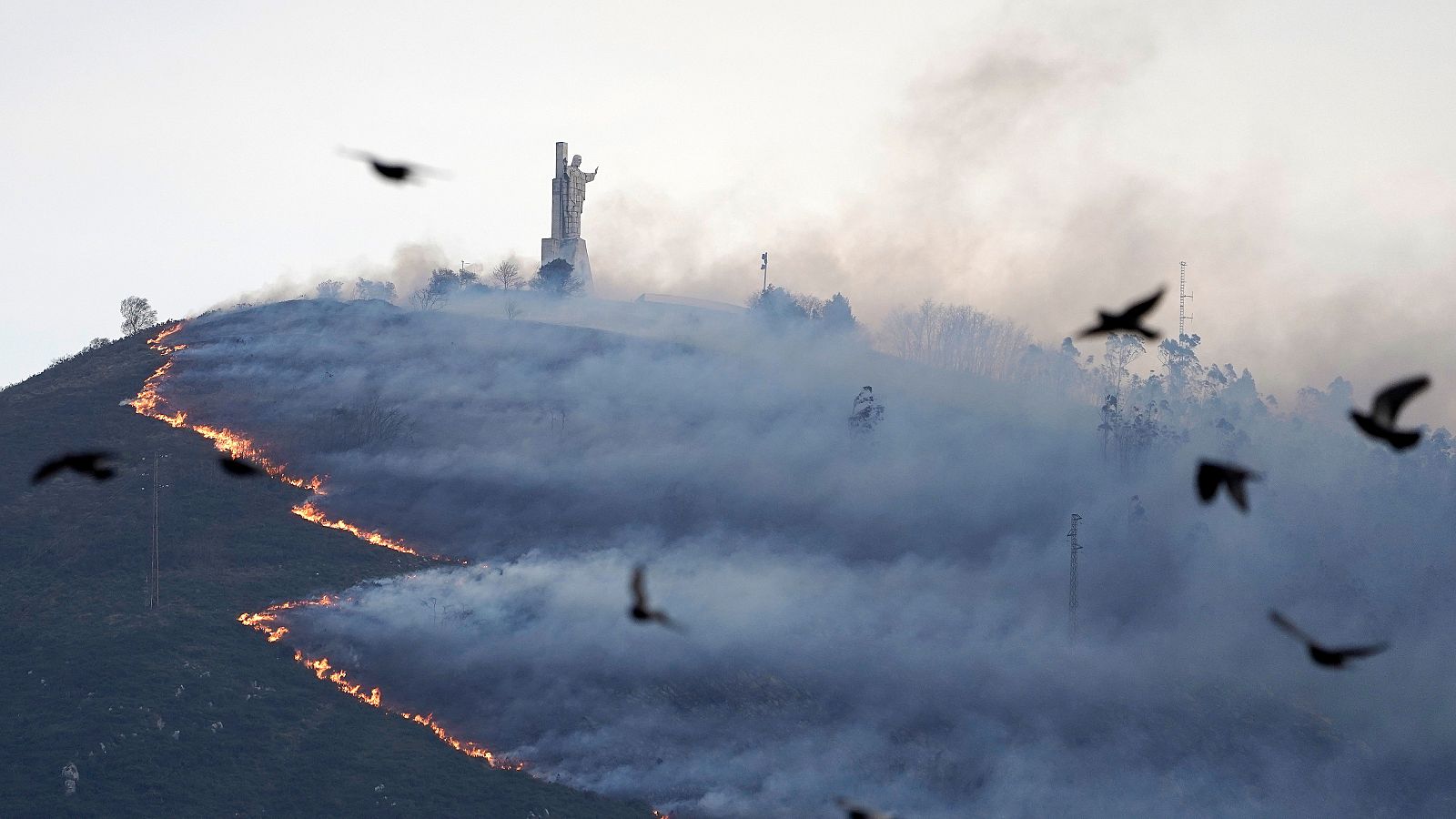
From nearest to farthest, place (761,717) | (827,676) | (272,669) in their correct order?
(272,669) < (761,717) < (827,676)

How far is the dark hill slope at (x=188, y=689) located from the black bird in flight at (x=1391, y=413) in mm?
114553

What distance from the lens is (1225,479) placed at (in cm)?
2505

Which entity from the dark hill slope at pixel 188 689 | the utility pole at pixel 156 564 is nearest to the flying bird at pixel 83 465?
the dark hill slope at pixel 188 689

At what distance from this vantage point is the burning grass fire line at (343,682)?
146500 millimetres

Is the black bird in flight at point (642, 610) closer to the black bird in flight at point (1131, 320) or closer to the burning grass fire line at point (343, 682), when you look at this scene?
the black bird in flight at point (1131, 320)

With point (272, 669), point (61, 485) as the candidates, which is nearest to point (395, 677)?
point (272, 669)

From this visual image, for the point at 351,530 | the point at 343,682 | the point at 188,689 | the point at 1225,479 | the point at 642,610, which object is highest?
the point at 1225,479

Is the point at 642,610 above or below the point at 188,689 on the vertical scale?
above

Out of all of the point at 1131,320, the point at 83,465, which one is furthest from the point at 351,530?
the point at 1131,320

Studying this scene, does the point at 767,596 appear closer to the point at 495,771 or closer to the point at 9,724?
the point at 495,771

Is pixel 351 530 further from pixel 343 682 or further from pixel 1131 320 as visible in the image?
pixel 1131 320

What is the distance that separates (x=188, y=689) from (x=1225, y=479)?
135068 millimetres

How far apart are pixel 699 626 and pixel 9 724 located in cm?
7394

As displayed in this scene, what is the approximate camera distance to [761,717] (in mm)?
163875
